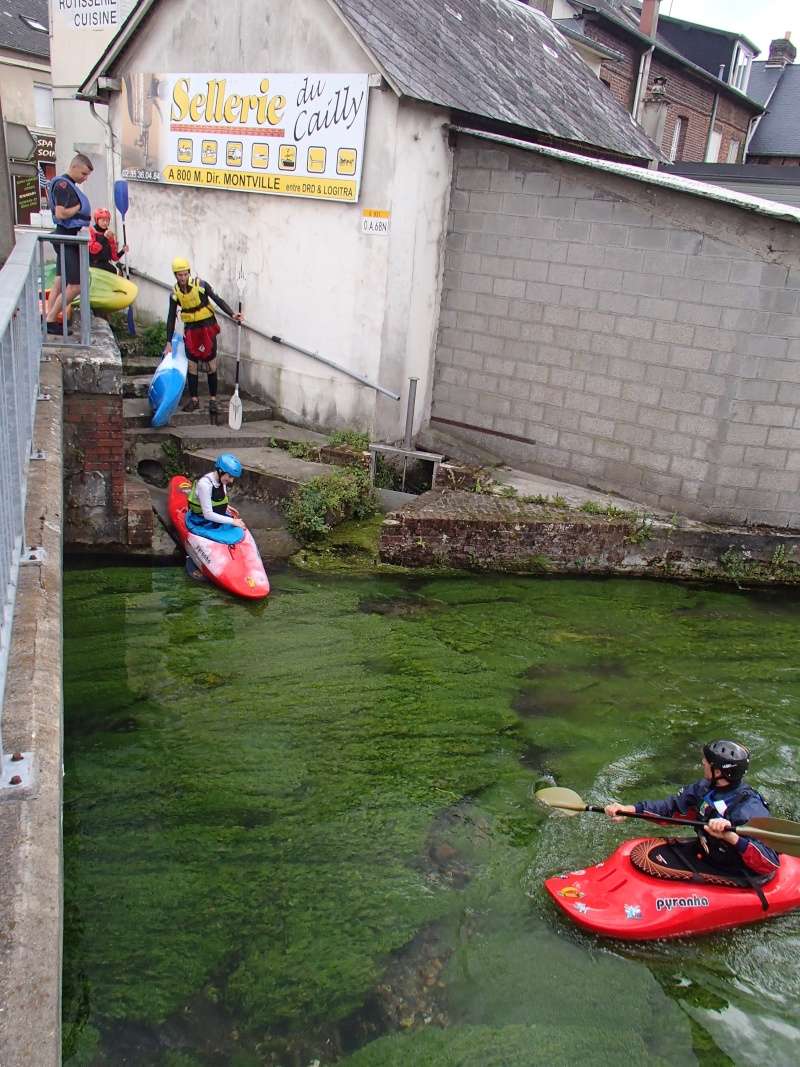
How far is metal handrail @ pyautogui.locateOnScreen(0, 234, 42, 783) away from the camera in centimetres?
340

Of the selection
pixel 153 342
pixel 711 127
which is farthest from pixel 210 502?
pixel 711 127

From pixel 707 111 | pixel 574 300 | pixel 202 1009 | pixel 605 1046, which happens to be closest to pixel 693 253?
pixel 574 300

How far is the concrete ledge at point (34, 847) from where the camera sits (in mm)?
2168

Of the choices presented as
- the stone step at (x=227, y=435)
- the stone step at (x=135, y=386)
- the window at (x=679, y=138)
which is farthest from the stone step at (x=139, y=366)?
the window at (x=679, y=138)

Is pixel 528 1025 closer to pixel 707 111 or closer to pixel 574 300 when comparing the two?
pixel 574 300

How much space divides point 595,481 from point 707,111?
1880cm

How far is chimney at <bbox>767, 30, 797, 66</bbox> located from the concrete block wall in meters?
25.2

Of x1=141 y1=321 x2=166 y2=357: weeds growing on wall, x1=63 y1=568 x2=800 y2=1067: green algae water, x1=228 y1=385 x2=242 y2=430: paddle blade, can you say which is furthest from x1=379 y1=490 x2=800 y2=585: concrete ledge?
x1=141 y1=321 x2=166 y2=357: weeds growing on wall

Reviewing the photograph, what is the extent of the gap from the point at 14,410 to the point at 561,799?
12.2ft

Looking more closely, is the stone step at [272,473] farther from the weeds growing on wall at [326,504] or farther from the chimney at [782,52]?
the chimney at [782,52]

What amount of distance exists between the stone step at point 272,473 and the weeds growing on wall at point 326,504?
0.21 m

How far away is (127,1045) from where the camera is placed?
147 inches

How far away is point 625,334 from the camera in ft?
29.1

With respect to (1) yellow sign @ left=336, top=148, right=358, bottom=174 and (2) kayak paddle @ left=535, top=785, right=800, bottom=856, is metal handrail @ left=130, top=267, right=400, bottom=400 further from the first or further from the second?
(2) kayak paddle @ left=535, top=785, right=800, bottom=856
